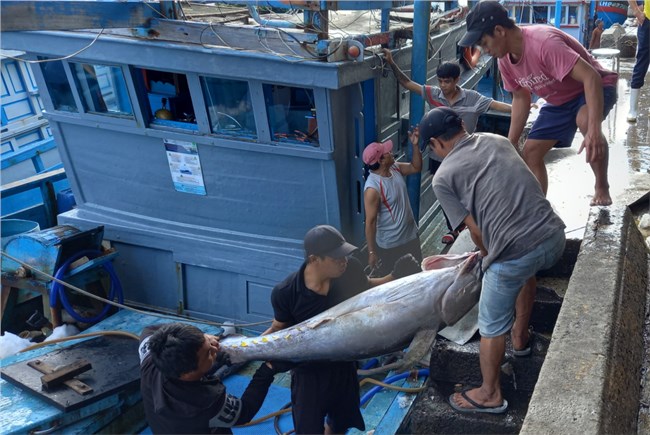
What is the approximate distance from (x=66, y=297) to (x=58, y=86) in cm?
254

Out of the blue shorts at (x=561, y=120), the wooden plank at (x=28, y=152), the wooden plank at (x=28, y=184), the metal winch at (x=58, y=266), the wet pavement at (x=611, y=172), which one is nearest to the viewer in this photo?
the blue shorts at (x=561, y=120)

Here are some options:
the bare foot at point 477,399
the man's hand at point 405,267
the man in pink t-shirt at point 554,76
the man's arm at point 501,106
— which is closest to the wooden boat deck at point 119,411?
the bare foot at point 477,399

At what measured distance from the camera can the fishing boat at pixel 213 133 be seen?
5.66 metres

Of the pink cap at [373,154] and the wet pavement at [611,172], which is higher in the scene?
→ the pink cap at [373,154]

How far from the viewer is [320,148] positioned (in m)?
6.02

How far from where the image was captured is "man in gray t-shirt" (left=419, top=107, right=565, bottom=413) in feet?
11.2

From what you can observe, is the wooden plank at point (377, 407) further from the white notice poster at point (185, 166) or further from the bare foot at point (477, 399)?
the white notice poster at point (185, 166)

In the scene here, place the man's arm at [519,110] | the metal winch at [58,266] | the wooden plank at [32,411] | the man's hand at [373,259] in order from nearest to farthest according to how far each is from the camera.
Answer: the man's arm at [519,110], the wooden plank at [32,411], the man's hand at [373,259], the metal winch at [58,266]

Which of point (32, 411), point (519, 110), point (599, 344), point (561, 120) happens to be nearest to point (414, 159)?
point (519, 110)

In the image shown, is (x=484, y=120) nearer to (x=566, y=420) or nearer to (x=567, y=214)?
(x=567, y=214)

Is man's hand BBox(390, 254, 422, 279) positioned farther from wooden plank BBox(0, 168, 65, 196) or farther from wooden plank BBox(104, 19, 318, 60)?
wooden plank BBox(0, 168, 65, 196)

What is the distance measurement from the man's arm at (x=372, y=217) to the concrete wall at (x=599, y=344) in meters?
2.10

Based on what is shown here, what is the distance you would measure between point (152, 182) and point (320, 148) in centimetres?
237

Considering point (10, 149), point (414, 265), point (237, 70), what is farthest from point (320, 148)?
point (10, 149)
